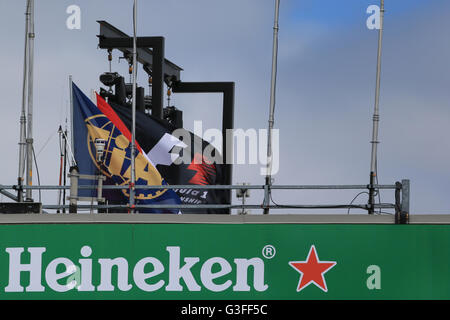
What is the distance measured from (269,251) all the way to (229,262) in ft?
2.13

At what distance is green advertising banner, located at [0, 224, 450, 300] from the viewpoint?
13898 millimetres

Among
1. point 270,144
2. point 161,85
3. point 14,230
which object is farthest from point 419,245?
point 161,85

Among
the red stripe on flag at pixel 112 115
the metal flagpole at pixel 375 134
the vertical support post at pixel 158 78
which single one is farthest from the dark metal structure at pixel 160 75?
the metal flagpole at pixel 375 134

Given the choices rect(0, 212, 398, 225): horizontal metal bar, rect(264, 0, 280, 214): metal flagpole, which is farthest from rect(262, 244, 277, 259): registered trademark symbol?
rect(264, 0, 280, 214): metal flagpole

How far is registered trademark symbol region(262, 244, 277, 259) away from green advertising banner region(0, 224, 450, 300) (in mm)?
16

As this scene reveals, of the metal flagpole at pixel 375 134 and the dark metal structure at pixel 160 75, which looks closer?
the metal flagpole at pixel 375 134

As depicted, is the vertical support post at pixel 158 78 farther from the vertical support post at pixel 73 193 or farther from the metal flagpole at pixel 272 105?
the vertical support post at pixel 73 193

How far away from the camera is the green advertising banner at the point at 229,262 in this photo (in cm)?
1390

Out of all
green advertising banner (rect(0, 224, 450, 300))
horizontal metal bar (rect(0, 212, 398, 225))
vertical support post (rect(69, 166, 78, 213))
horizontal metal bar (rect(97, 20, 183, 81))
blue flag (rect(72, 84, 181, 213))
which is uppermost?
horizontal metal bar (rect(97, 20, 183, 81))

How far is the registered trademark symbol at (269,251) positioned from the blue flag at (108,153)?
4.16 m

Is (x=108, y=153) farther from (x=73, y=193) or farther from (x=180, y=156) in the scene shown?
(x=180, y=156)

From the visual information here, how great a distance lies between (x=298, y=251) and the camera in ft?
45.9

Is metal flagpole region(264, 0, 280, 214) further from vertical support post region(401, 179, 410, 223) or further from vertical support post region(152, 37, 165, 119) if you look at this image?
vertical support post region(152, 37, 165, 119)
